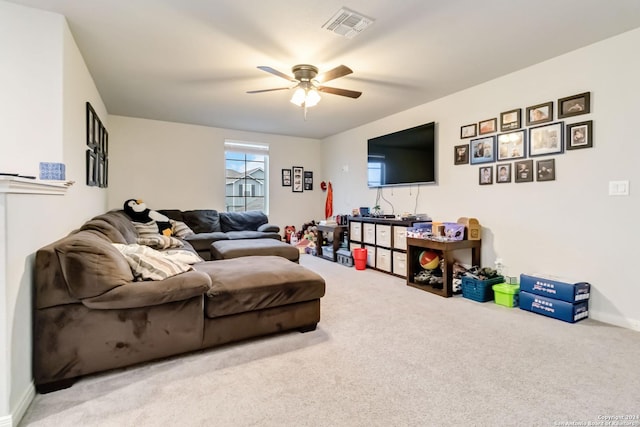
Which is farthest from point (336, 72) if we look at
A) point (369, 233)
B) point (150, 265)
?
point (369, 233)

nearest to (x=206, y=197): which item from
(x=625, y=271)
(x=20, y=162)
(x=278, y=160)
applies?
(x=278, y=160)

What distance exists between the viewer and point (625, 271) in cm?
251

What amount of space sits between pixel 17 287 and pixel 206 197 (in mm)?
4270

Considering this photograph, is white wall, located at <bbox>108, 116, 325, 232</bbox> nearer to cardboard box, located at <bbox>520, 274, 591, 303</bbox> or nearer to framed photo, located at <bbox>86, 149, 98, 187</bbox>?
framed photo, located at <bbox>86, 149, 98, 187</bbox>

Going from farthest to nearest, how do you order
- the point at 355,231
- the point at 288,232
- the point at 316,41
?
1. the point at 288,232
2. the point at 355,231
3. the point at 316,41

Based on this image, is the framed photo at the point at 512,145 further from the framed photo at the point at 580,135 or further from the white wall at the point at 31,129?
the white wall at the point at 31,129

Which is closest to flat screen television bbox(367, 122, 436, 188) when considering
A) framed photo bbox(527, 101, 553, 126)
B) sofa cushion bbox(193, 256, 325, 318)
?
framed photo bbox(527, 101, 553, 126)

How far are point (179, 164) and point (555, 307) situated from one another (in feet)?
17.9

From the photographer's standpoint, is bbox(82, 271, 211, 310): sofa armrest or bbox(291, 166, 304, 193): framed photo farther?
bbox(291, 166, 304, 193): framed photo

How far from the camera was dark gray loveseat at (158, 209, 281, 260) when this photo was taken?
15.1ft

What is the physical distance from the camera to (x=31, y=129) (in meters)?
2.07

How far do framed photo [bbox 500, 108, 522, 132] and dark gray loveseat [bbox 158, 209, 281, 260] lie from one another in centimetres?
346

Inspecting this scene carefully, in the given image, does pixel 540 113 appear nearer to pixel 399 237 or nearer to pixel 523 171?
pixel 523 171

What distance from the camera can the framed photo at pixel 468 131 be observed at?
11.9 ft
